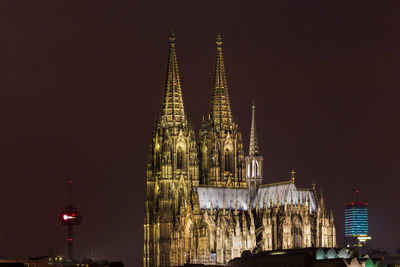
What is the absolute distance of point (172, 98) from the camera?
142 metres

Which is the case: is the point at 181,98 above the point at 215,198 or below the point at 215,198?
above

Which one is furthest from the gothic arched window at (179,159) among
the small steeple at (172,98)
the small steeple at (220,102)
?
the small steeple at (220,102)

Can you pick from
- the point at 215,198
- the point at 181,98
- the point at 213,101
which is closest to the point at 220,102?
the point at 213,101

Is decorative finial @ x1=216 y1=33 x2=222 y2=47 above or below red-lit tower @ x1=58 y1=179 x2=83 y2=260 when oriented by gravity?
above

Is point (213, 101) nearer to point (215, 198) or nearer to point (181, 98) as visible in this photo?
point (181, 98)

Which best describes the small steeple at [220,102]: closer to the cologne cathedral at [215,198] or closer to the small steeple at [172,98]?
the cologne cathedral at [215,198]

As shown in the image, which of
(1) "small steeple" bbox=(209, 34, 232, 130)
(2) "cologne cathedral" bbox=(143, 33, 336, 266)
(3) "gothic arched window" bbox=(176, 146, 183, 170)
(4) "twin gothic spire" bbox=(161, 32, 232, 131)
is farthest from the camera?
(1) "small steeple" bbox=(209, 34, 232, 130)

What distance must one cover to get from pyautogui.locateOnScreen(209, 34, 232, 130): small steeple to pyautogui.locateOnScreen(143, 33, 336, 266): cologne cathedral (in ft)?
0.41

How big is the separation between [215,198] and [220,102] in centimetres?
1386

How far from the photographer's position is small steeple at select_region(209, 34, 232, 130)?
14650 centimetres

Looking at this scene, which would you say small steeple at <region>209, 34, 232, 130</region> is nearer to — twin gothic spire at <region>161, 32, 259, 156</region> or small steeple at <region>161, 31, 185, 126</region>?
twin gothic spire at <region>161, 32, 259, 156</region>

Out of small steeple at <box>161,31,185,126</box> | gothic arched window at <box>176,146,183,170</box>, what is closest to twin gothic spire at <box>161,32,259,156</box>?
small steeple at <box>161,31,185,126</box>

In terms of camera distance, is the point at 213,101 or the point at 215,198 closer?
the point at 215,198

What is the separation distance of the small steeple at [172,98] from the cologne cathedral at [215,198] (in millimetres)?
122
